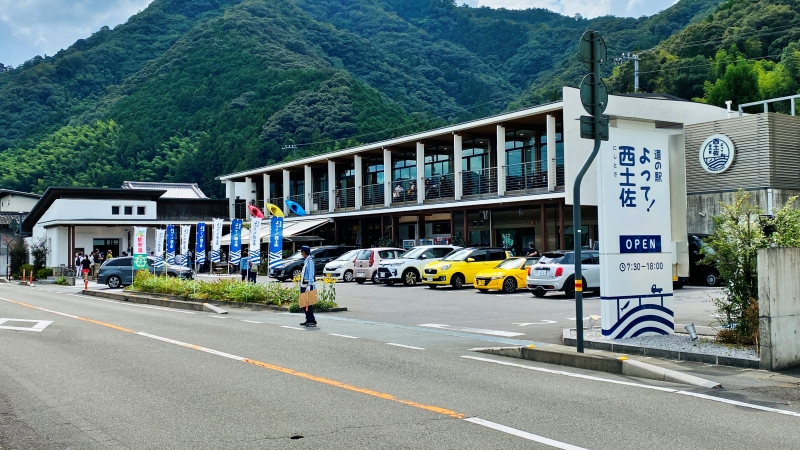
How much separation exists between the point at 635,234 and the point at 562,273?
10688mm

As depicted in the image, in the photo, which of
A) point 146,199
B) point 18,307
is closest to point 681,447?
point 18,307

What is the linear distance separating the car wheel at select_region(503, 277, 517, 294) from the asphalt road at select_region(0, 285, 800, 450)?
1213 centimetres

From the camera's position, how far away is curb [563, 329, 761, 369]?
33.0ft

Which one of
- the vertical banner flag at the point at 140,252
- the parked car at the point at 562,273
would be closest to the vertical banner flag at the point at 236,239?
the vertical banner flag at the point at 140,252

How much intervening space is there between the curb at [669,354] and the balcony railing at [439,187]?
89.0 feet

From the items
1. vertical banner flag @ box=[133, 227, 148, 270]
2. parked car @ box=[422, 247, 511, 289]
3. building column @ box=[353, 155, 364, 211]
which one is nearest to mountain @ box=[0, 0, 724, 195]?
building column @ box=[353, 155, 364, 211]

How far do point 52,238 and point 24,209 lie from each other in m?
17.4

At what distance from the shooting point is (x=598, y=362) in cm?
1020

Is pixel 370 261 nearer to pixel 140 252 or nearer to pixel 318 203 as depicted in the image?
pixel 140 252

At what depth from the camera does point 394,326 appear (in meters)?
16.1

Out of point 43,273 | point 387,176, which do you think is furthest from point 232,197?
point 387,176

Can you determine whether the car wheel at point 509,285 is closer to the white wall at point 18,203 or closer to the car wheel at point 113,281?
the car wheel at point 113,281

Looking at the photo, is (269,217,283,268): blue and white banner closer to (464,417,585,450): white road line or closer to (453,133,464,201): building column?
(453,133,464,201): building column

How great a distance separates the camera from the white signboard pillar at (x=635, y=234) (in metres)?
11.9
